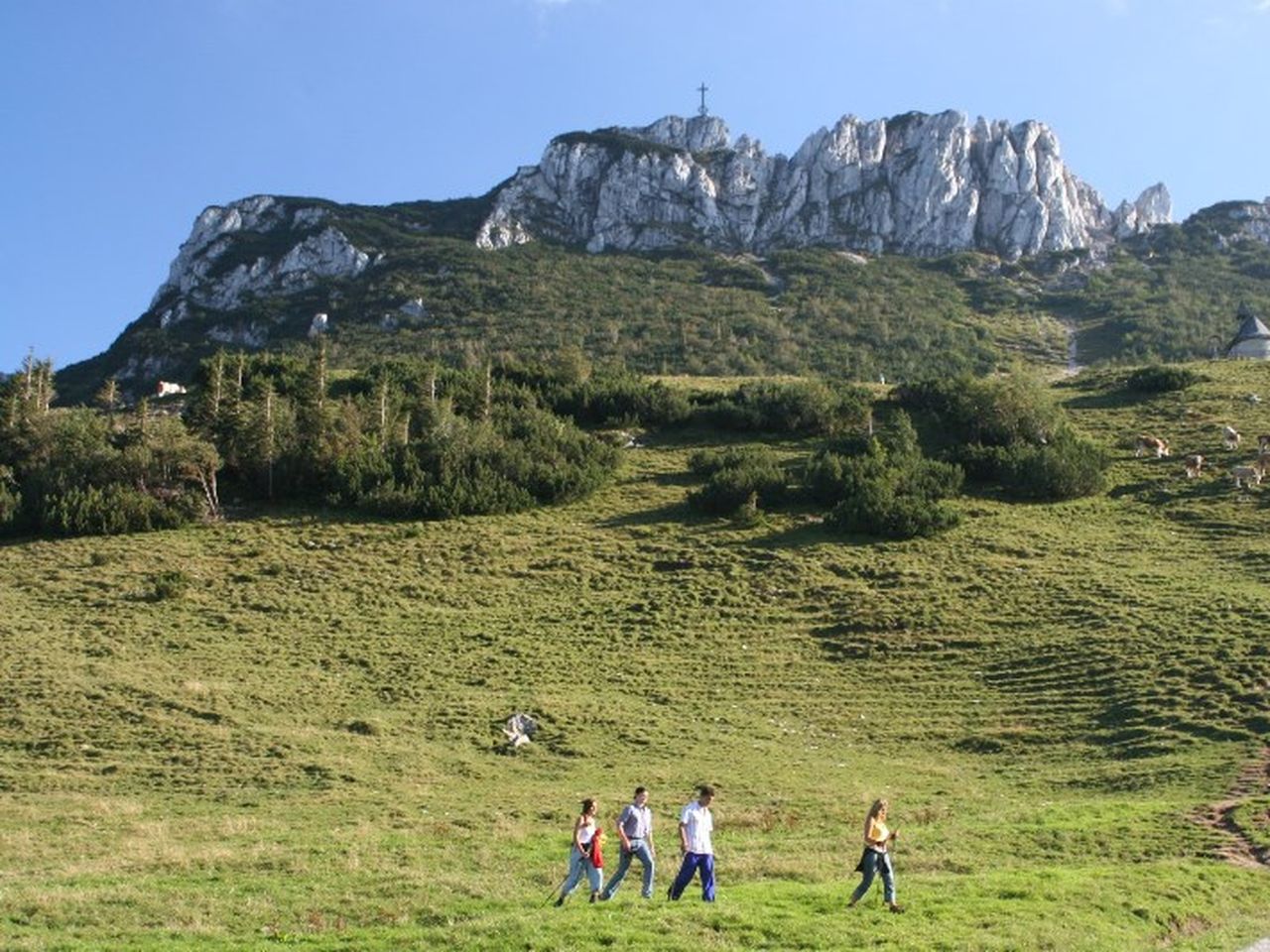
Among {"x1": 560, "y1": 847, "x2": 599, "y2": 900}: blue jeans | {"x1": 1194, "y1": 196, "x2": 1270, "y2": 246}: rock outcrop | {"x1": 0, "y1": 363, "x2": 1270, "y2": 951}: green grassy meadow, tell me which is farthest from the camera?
{"x1": 1194, "y1": 196, "x2": 1270, "y2": 246}: rock outcrop

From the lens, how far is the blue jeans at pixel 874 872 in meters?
13.9

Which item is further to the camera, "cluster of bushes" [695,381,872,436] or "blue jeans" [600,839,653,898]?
"cluster of bushes" [695,381,872,436]

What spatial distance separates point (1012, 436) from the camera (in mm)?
57531

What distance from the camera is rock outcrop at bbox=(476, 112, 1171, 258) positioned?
167 m

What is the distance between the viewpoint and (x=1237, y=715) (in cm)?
2700

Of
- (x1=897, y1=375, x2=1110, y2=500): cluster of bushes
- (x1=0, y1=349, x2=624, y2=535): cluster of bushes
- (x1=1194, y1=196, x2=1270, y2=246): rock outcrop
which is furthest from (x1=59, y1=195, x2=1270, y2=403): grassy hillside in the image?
(x1=897, y1=375, x2=1110, y2=500): cluster of bushes

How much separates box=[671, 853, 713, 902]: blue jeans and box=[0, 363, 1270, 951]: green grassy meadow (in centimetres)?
33

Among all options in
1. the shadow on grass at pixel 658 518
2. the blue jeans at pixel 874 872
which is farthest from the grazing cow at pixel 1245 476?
the blue jeans at pixel 874 872

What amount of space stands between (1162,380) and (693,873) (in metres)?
63.9

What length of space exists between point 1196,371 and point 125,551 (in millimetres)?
63775

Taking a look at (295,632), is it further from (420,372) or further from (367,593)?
(420,372)

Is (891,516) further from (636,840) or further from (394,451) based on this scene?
(636,840)

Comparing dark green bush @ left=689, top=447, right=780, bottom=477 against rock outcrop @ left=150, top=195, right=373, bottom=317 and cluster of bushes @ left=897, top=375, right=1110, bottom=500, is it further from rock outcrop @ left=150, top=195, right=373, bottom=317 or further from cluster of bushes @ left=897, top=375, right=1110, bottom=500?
rock outcrop @ left=150, top=195, right=373, bottom=317

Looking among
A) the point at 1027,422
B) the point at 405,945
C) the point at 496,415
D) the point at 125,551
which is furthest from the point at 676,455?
the point at 405,945
